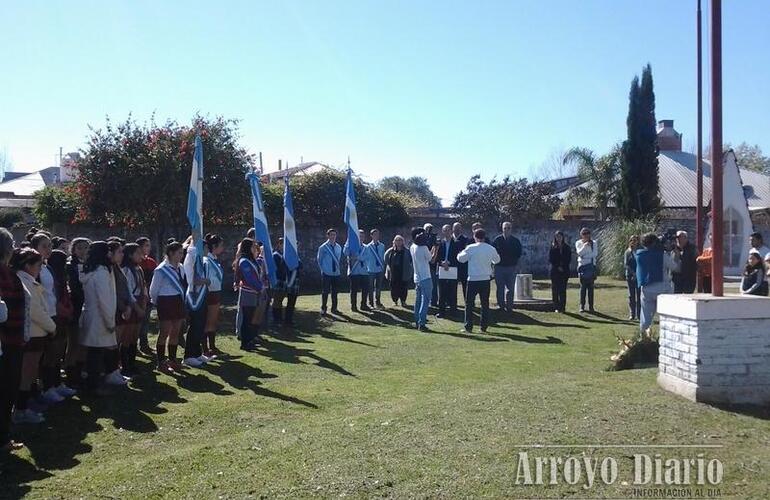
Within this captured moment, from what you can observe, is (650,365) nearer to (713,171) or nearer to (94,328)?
(713,171)

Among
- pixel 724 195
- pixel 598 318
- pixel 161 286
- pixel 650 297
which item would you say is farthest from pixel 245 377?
pixel 724 195

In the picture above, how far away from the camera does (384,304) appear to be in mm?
18266

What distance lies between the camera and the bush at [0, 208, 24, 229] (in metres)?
28.3

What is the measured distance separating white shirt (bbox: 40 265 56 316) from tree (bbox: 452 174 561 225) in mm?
20568

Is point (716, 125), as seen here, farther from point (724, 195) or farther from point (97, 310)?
point (724, 195)

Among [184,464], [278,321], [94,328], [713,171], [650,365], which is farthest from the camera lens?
[278,321]

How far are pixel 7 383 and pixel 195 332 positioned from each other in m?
4.22

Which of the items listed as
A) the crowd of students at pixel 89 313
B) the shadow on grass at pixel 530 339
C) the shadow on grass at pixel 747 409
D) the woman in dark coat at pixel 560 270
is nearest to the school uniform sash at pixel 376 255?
the woman in dark coat at pixel 560 270

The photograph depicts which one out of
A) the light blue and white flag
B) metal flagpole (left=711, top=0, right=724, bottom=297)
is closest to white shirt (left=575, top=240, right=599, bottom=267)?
metal flagpole (left=711, top=0, right=724, bottom=297)

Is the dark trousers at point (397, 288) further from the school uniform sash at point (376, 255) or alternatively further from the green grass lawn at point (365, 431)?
the green grass lawn at point (365, 431)

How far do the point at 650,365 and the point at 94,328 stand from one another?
6.76 metres

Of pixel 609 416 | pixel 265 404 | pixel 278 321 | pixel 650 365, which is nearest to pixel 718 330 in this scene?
pixel 609 416

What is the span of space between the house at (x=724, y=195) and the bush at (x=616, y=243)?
7.29 ft

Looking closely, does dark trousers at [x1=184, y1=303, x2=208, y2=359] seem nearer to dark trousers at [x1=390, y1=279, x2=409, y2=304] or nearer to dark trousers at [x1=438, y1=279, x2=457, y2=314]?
dark trousers at [x1=438, y1=279, x2=457, y2=314]
